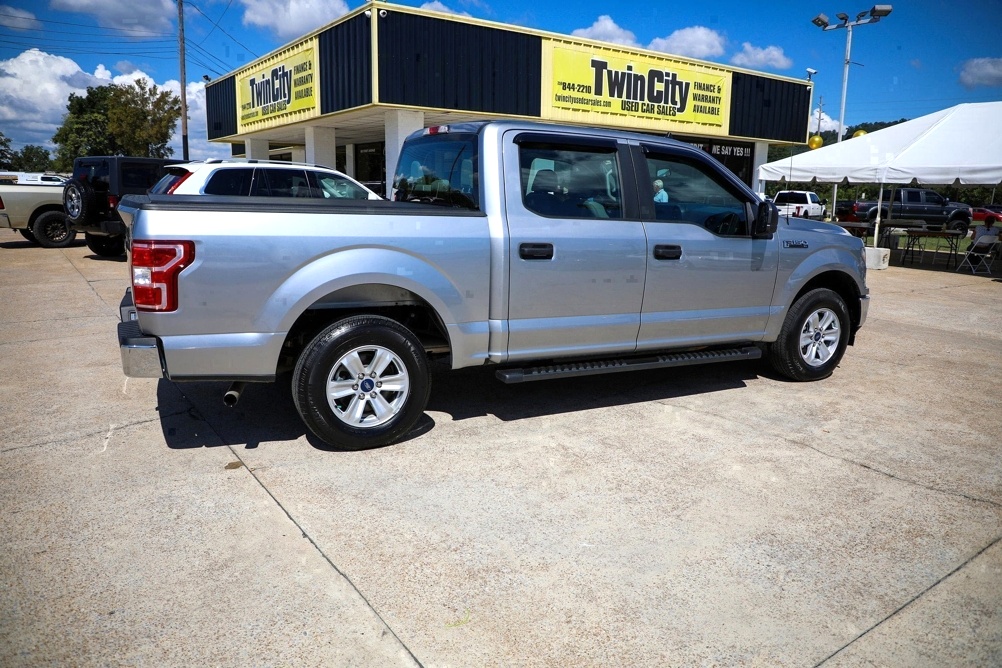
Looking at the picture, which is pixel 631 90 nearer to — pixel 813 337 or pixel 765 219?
pixel 813 337

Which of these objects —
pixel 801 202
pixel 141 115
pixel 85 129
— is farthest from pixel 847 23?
pixel 85 129

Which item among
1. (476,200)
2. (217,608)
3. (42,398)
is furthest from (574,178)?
(42,398)

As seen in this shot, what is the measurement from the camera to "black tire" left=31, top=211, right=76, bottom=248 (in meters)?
15.3

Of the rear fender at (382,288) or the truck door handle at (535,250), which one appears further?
the truck door handle at (535,250)

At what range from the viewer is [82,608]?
8.96ft

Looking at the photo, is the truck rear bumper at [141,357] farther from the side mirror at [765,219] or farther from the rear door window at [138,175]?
the rear door window at [138,175]

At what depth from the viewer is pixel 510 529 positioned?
11.3 feet

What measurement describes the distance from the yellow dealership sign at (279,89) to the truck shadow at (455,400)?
43.4 ft

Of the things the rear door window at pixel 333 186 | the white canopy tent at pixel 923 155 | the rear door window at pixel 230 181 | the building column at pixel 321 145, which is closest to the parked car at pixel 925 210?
the white canopy tent at pixel 923 155

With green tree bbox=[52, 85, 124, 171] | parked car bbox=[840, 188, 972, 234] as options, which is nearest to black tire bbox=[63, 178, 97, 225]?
parked car bbox=[840, 188, 972, 234]

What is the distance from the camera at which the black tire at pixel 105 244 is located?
13.7m

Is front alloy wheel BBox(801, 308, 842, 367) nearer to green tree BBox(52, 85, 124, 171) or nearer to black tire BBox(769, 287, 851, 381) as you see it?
black tire BBox(769, 287, 851, 381)

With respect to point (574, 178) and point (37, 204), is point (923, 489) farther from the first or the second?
point (37, 204)

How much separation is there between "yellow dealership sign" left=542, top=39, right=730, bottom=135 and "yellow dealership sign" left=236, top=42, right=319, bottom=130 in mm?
5635
